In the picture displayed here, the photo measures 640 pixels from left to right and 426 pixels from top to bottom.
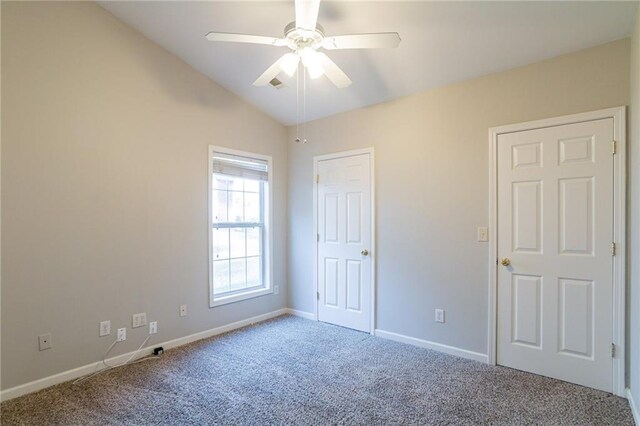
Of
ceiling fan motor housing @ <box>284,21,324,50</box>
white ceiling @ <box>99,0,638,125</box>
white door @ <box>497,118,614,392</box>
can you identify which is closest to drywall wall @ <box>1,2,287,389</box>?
white ceiling @ <box>99,0,638,125</box>

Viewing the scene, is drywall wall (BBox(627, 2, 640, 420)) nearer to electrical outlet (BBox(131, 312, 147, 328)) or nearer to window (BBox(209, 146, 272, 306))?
window (BBox(209, 146, 272, 306))

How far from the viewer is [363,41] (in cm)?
199

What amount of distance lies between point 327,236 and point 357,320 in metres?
1.04

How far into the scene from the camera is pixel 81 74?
2635 millimetres

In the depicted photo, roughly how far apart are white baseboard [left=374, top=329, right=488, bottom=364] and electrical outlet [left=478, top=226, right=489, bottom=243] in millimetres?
1023

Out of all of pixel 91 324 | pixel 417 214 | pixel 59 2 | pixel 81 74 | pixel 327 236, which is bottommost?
pixel 91 324

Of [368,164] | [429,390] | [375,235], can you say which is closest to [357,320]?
[375,235]

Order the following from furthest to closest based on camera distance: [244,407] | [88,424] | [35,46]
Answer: [35,46], [244,407], [88,424]

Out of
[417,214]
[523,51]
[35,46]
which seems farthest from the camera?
[417,214]

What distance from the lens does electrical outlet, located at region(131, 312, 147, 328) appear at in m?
2.96

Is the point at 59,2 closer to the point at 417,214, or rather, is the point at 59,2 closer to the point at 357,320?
the point at 417,214

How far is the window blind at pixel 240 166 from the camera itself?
3652 millimetres

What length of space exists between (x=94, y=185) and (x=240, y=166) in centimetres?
153

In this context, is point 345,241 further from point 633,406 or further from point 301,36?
point 633,406
